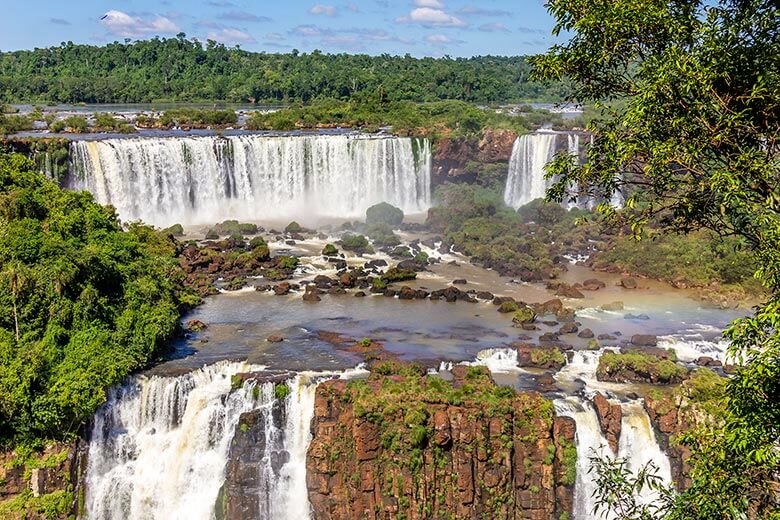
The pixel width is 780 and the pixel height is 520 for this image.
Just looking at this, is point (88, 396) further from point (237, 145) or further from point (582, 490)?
point (237, 145)

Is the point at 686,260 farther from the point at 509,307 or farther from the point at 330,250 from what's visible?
the point at 330,250

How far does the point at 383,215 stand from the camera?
41.3 metres

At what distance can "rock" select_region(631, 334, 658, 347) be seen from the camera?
2347cm

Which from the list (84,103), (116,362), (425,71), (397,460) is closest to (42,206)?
(116,362)

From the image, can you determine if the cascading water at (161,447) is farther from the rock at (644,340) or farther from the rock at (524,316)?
the rock at (644,340)

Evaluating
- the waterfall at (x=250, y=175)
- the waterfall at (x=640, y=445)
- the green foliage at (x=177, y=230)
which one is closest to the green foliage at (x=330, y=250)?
the green foliage at (x=177, y=230)

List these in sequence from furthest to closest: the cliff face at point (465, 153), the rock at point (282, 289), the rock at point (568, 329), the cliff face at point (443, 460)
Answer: the cliff face at point (465, 153) < the rock at point (282, 289) < the rock at point (568, 329) < the cliff face at point (443, 460)

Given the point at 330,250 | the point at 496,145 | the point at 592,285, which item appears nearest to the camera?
the point at 592,285

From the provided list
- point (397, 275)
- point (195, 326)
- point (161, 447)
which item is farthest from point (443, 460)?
point (397, 275)

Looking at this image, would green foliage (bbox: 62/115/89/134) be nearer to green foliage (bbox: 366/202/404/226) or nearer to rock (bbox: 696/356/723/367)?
green foliage (bbox: 366/202/404/226)

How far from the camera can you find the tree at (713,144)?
22.0ft

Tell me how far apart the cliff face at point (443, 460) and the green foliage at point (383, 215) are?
80.0ft

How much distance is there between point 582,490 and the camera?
17.4 meters

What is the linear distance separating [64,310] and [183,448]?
4522 mm
